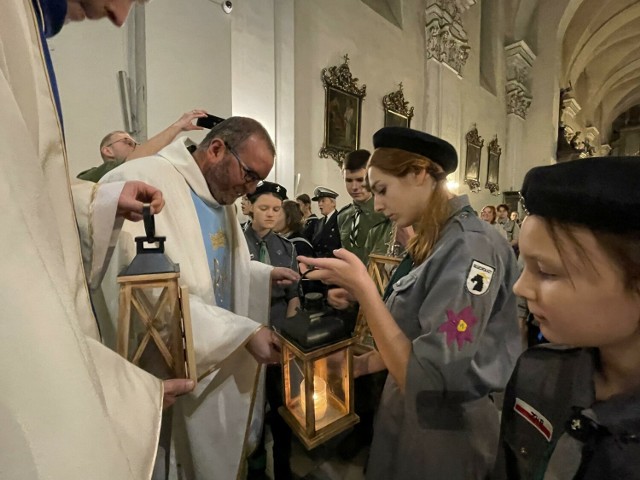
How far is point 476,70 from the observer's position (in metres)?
10.5

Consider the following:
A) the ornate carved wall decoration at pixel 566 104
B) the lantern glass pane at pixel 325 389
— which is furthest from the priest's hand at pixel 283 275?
the ornate carved wall decoration at pixel 566 104

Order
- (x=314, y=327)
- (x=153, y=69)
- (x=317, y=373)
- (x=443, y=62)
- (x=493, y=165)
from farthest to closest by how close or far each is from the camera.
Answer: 1. (x=493, y=165)
2. (x=443, y=62)
3. (x=153, y=69)
4. (x=317, y=373)
5. (x=314, y=327)

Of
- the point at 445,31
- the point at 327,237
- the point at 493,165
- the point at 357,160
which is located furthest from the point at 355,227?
the point at 493,165

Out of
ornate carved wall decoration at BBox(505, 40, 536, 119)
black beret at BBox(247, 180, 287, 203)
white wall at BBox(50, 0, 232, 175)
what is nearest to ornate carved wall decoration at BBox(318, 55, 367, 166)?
white wall at BBox(50, 0, 232, 175)

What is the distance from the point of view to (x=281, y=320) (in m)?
1.03

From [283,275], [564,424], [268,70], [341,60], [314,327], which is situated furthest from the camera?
[341,60]

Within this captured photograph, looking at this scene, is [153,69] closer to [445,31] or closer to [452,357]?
[452,357]

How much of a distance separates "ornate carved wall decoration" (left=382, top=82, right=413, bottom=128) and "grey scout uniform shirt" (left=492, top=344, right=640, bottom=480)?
6767 millimetres

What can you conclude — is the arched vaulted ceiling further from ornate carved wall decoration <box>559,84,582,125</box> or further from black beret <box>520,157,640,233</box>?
black beret <box>520,157,640,233</box>

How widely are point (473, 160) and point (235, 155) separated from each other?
1068 centimetres

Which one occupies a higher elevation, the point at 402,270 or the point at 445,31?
the point at 445,31

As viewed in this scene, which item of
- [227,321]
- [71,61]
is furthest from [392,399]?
[71,61]

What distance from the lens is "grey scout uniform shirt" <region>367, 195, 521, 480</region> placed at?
97cm

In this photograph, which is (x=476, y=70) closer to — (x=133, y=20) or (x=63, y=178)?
(x=133, y=20)
